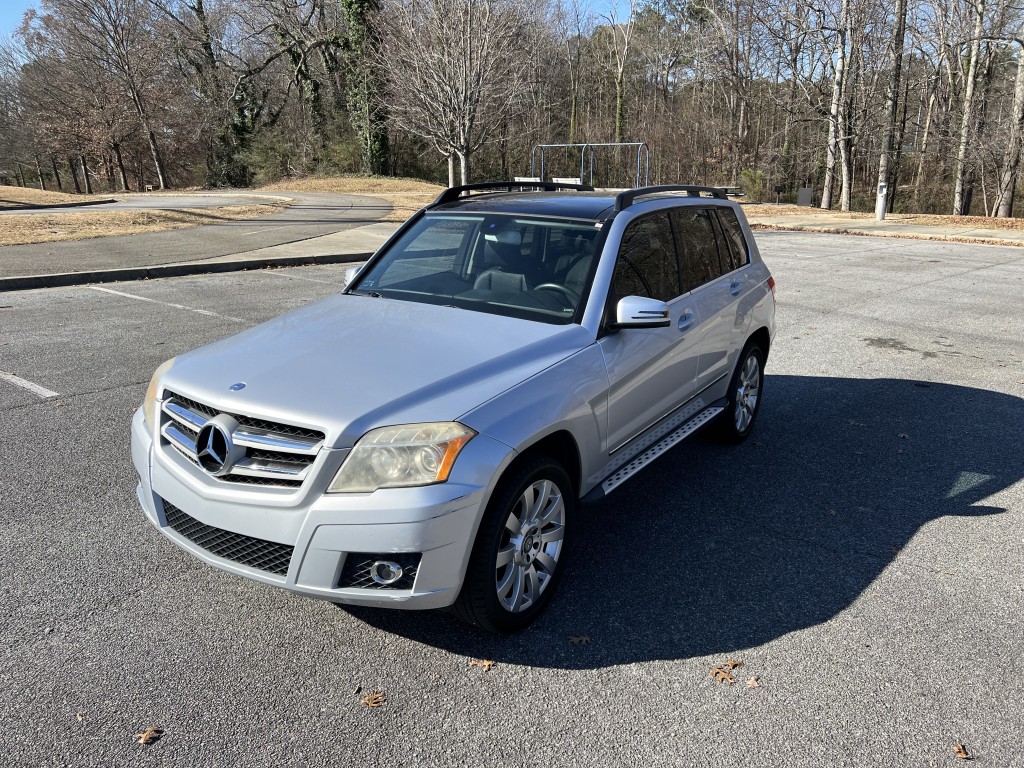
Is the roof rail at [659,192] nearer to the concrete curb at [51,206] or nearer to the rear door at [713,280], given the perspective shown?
the rear door at [713,280]

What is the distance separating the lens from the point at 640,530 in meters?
4.24

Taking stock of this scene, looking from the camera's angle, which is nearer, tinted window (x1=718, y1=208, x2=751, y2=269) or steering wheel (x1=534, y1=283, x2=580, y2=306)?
steering wheel (x1=534, y1=283, x2=580, y2=306)

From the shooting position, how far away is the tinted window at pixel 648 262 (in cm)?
409

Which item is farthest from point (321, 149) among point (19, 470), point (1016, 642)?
point (1016, 642)

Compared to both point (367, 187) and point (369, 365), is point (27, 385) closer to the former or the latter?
point (369, 365)

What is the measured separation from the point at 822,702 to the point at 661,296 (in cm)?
222

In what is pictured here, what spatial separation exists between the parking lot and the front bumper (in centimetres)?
39

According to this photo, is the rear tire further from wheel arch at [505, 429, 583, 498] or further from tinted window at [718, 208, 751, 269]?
wheel arch at [505, 429, 583, 498]

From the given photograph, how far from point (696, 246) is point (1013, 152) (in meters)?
31.3

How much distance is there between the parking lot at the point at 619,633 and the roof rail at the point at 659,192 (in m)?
1.70

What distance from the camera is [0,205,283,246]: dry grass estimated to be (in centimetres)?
1670

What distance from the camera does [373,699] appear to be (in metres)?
2.88

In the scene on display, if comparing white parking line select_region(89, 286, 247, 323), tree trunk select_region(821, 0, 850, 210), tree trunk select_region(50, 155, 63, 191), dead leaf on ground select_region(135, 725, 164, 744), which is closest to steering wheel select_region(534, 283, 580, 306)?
dead leaf on ground select_region(135, 725, 164, 744)

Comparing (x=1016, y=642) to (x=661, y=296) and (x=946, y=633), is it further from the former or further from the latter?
(x=661, y=296)
